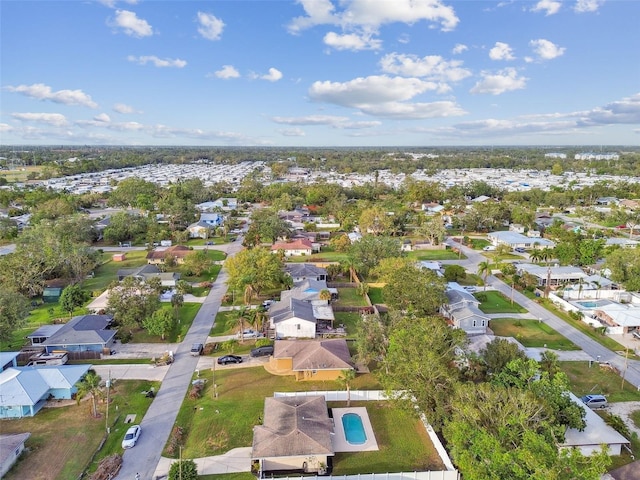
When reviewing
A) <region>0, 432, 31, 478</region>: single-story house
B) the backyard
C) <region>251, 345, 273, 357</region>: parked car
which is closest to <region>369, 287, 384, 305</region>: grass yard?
<region>251, 345, 273, 357</region>: parked car

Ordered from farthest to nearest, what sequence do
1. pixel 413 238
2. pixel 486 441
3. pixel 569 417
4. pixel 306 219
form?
pixel 306 219, pixel 413 238, pixel 569 417, pixel 486 441

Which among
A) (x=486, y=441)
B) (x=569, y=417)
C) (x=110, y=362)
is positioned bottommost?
(x=110, y=362)

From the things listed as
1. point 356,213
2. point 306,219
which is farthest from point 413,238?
point 306,219

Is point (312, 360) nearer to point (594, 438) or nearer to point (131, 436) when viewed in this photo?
point (131, 436)

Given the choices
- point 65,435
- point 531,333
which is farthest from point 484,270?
point 65,435

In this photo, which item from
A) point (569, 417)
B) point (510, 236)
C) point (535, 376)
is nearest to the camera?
point (569, 417)

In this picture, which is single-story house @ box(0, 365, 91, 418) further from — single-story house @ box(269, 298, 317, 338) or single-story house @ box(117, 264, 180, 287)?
single-story house @ box(117, 264, 180, 287)

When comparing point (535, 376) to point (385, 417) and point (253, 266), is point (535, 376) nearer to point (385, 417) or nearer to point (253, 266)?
point (385, 417)
